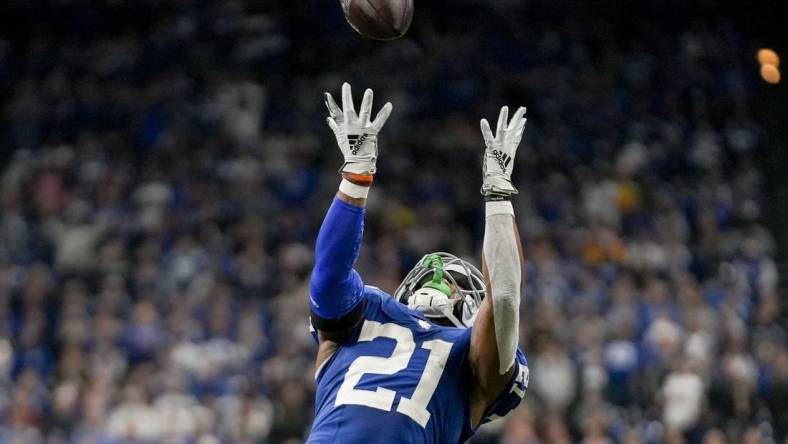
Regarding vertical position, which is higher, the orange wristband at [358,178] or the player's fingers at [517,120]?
the orange wristband at [358,178]

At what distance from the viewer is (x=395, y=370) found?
4312 millimetres

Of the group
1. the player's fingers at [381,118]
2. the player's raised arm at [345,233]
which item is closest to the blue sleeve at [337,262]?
the player's raised arm at [345,233]

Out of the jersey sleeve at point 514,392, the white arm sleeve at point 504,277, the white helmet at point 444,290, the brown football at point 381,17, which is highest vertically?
the brown football at point 381,17

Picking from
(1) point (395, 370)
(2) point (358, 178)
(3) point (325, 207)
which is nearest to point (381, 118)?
(2) point (358, 178)

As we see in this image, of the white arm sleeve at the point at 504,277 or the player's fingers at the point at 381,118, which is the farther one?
the player's fingers at the point at 381,118

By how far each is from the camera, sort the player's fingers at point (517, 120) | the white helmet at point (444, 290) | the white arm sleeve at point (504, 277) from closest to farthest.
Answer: the white arm sleeve at point (504, 277) < the player's fingers at point (517, 120) < the white helmet at point (444, 290)

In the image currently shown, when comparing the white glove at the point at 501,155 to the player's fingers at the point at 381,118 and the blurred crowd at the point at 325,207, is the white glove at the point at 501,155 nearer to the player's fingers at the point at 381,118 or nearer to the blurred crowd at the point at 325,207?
the player's fingers at the point at 381,118

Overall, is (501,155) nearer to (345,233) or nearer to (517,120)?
(517,120)

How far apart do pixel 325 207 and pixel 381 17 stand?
8.66m

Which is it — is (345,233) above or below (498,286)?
above

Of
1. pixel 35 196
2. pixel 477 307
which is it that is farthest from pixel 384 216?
pixel 477 307

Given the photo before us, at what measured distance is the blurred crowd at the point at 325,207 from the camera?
35.1 ft

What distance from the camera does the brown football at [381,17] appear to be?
5094mm

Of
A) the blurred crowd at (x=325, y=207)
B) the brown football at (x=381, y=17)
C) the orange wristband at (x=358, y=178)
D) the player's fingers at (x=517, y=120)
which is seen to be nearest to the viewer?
the orange wristband at (x=358, y=178)
